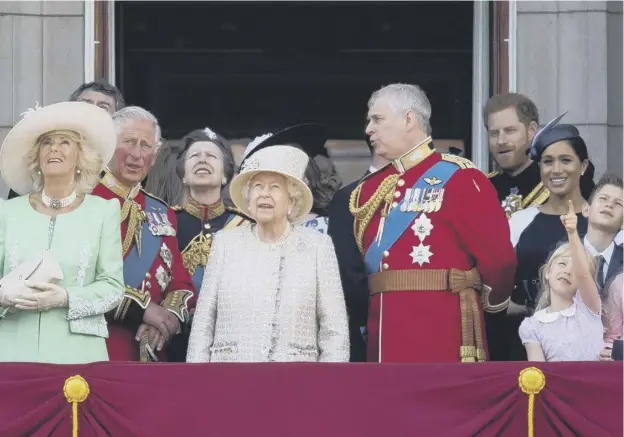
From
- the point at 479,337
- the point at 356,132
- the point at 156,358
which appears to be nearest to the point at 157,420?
the point at 156,358

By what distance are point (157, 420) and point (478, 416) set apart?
1195mm

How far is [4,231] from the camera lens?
7.65 meters

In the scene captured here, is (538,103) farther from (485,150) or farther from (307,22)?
(307,22)

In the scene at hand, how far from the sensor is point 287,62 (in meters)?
12.7

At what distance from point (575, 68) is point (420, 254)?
8.01 feet

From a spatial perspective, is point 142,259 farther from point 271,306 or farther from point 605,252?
point 605,252

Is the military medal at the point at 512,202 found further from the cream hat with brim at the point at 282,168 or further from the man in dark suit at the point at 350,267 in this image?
the cream hat with brim at the point at 282,168

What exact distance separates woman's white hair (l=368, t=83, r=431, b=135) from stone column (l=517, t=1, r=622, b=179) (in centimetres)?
187

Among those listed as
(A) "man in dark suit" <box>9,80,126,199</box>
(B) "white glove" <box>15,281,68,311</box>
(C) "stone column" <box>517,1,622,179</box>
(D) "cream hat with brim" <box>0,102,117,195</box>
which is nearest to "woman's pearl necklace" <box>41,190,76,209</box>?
(D) "cream hat with brim" <box>0,102,117,195</box>

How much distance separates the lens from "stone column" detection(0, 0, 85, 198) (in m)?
10.1

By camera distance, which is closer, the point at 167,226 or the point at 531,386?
the point at 531,386

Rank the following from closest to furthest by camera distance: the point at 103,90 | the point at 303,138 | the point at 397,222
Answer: the point at 397,222, the point at 103,90, the point at 303,138

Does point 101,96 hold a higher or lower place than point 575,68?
lower

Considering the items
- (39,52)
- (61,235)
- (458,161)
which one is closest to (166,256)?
(61,235)
